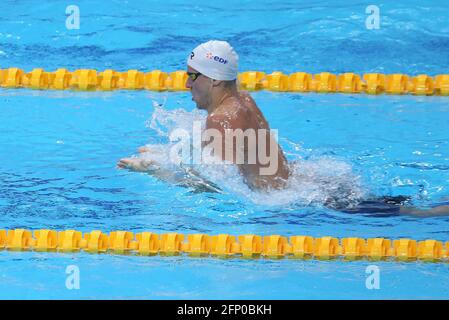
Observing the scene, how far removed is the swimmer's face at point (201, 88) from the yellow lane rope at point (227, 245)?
0.83 m

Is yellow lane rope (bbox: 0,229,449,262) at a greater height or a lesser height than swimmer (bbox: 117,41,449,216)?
lesser

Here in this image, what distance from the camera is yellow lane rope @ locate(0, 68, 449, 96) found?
704 cm

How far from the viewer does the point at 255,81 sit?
711cm

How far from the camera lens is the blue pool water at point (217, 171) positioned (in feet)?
15.0

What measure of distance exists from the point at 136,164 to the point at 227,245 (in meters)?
0.79

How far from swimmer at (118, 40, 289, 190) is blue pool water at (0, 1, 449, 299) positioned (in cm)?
12
